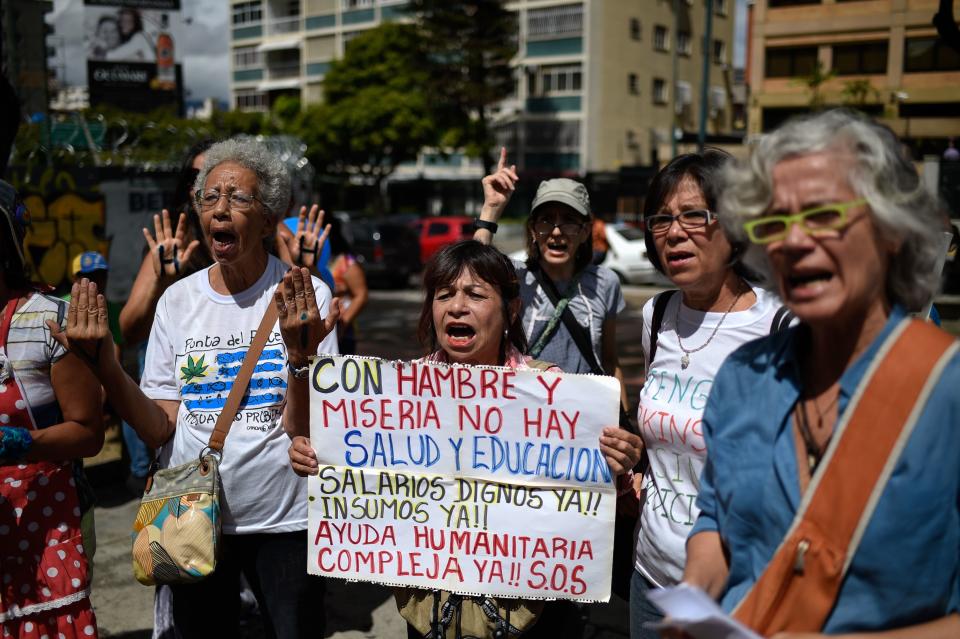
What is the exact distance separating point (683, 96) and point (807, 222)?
162ft

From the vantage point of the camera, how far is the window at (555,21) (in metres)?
42.8

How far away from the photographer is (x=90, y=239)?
9414 mm

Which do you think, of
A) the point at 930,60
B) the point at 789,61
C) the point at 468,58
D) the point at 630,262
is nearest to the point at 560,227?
the point at 630,262

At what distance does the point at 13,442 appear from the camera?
252 cm

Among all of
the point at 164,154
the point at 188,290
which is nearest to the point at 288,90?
the point at 164,154

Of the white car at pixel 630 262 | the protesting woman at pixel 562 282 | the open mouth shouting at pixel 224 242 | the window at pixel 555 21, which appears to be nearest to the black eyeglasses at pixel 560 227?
the protesting woman at pixel 562 282

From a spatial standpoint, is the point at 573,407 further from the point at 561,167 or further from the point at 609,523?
the point at 561,167

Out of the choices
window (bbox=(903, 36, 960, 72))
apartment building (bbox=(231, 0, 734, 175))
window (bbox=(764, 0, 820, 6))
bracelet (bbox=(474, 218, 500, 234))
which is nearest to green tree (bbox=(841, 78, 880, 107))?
window (bbox=(903, 36, 960, 72))

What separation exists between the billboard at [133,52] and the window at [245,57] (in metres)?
47.7

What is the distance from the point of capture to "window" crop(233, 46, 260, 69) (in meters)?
60.1

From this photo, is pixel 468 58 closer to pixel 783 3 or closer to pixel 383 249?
pixel 783 3

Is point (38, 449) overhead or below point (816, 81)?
below

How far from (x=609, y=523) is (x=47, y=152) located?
8075 millimetres

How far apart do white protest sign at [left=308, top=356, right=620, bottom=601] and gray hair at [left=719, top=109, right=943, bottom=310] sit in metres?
1.02
